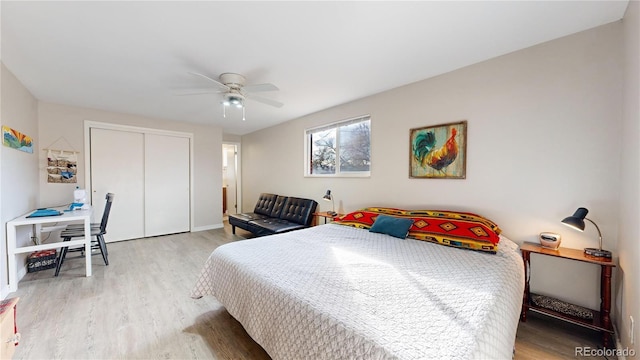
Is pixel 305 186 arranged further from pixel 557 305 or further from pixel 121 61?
pixel 557 305

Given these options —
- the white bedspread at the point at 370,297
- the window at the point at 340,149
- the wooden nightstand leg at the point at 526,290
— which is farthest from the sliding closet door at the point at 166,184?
the wooden nightstand leg at the point at 526,290

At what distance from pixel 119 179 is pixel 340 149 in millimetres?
3994

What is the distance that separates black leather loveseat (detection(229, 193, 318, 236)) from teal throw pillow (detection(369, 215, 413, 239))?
1.56m

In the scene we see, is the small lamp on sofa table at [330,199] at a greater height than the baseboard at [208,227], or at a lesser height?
greater

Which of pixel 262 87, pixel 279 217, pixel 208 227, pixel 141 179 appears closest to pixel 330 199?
pixel 279 217

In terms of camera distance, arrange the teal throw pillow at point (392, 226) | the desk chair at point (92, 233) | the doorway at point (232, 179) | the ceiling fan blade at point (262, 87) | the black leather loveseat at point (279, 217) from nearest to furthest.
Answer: the ceiling fan blade at point (262, 87)
the teal throw pillow at point (392, 226)
the desk chair at point (92, 233)
the black leather loveseat at point (279, 217)
the doorway at point (232, 179)

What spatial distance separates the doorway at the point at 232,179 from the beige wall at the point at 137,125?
3.25 ft

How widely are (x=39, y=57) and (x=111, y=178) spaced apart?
2.50 meters

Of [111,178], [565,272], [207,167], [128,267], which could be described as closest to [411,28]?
[565,272]

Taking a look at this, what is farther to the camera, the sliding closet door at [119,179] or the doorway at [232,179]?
the doorway at [232,179]

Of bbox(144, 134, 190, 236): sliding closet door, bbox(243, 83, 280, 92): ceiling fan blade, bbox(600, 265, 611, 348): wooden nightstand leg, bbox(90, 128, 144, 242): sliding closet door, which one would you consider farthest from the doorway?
bbox(600, 265, 611, 348): wooden nightstand leg

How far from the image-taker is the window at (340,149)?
3.63 m

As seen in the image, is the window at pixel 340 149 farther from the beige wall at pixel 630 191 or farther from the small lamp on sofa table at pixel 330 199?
the beige wall at pixel 630 191

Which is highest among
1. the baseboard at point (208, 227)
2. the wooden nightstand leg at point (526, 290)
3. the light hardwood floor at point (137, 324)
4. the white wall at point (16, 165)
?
the white wall at point (16, 165)
